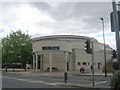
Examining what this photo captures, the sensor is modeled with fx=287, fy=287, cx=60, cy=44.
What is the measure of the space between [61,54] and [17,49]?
40.1 ft

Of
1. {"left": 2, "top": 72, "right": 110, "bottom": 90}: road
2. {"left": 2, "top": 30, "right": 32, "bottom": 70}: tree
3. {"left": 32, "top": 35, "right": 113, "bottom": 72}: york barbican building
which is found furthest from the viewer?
{"left": 2, "top": 30, "right": 32, "bottom": 70}: tree

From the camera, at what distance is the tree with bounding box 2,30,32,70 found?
75.3 metres

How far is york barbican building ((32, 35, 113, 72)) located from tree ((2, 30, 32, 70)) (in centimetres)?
255

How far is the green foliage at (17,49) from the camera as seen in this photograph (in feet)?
247

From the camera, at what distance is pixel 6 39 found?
8094cm

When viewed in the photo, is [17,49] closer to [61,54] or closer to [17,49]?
[17,49]

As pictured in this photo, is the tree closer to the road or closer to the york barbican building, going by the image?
the york barbican building

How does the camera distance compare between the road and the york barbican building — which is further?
the york barbican building

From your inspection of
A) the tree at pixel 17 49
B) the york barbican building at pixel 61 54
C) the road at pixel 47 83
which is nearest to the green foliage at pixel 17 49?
the tree at pixel 17 49

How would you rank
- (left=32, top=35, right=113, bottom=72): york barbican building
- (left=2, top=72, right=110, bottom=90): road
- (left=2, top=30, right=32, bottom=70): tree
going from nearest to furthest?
(left=2, top=72, right=110, bottom=90): road → (left=32, top=35, right=113, bottom=72): york barbican building → (left=2, top=30, right=32, bottom=70): tree

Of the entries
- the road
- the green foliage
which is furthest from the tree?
the road

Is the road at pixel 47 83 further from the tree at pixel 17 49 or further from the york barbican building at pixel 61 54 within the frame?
the tree at pixel 17 49

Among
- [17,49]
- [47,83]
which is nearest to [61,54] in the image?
[17,49]

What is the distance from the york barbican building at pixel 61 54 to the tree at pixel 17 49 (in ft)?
8.37
